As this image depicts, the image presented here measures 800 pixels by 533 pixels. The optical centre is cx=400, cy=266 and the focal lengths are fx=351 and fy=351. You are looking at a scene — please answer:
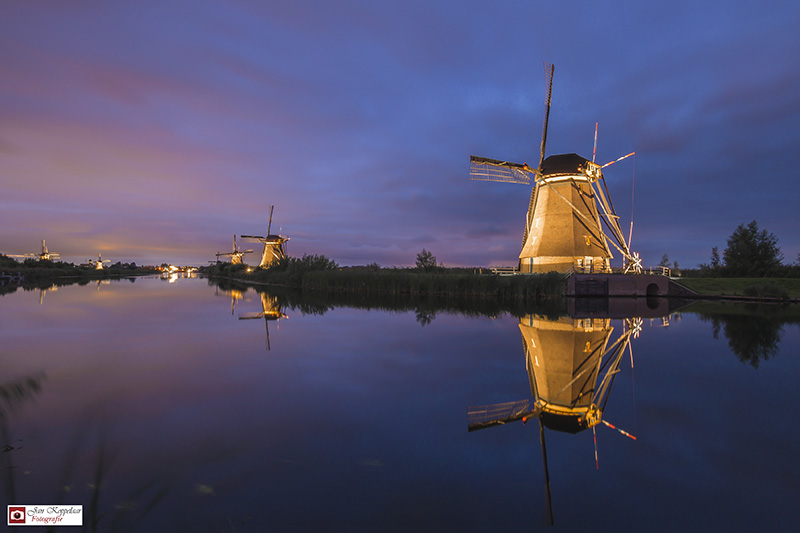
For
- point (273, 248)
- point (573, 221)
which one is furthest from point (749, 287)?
point (273, 248)

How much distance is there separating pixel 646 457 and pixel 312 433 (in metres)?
3.29

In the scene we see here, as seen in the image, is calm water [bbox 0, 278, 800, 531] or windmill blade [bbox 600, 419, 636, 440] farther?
windmill blade [bbox 600, 419, 636, 440]

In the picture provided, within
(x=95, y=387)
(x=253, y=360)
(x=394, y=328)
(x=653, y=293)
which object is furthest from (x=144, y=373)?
(x=653, y=293)

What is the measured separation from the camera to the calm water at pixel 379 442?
2469mm

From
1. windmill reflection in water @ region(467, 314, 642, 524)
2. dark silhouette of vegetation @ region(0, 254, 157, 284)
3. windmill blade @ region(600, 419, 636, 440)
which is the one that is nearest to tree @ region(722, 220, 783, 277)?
windmill reflection in water @ region(467, 314, 642, 524)

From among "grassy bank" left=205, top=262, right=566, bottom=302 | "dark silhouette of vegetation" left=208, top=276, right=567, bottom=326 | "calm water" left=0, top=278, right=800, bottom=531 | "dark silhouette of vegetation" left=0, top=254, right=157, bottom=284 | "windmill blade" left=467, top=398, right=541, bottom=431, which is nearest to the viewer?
"calm water" left=0, top=278, right=800, bottom=531

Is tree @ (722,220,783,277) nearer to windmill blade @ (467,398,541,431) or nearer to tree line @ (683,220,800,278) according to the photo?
tree line @ (683,220,800,278)

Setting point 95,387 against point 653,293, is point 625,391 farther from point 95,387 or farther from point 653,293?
point 653,293

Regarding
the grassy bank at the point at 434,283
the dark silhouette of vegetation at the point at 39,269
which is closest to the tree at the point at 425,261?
the grassy bank at the point at 434,283

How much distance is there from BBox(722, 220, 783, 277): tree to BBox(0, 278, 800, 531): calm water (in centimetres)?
3323

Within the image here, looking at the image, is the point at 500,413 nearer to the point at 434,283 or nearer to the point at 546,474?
the point at 546,474
